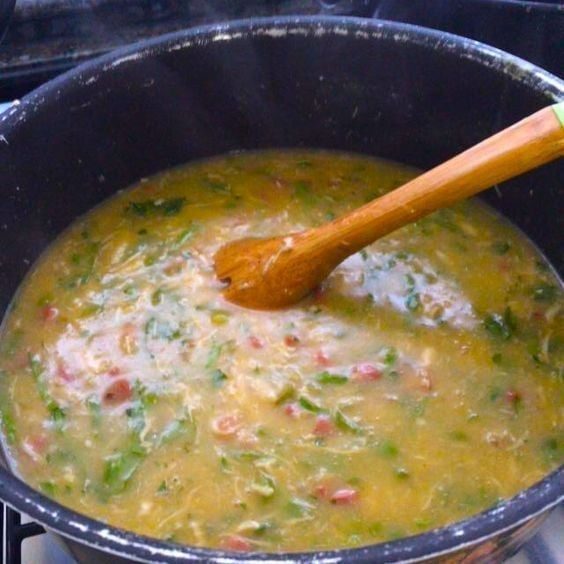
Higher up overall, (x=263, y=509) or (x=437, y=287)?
(x=437, y=287)

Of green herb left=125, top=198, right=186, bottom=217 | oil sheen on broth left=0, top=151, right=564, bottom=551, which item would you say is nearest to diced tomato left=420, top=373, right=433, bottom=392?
oil sheen on broth left=0, top=151, right=564, bottom=551

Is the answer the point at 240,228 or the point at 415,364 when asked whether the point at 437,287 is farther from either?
the point at 240,228

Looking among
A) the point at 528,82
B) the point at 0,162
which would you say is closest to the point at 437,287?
the point at 528,82

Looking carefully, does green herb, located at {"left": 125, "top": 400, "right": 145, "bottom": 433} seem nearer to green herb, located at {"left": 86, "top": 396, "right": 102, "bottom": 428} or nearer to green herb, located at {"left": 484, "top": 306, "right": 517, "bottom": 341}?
green herb, located at {"left": 86, "top": 396, "right": 102, "bottom": 428}

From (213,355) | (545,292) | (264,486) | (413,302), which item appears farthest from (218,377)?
(545,292)

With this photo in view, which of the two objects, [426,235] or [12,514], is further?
[426,235]
